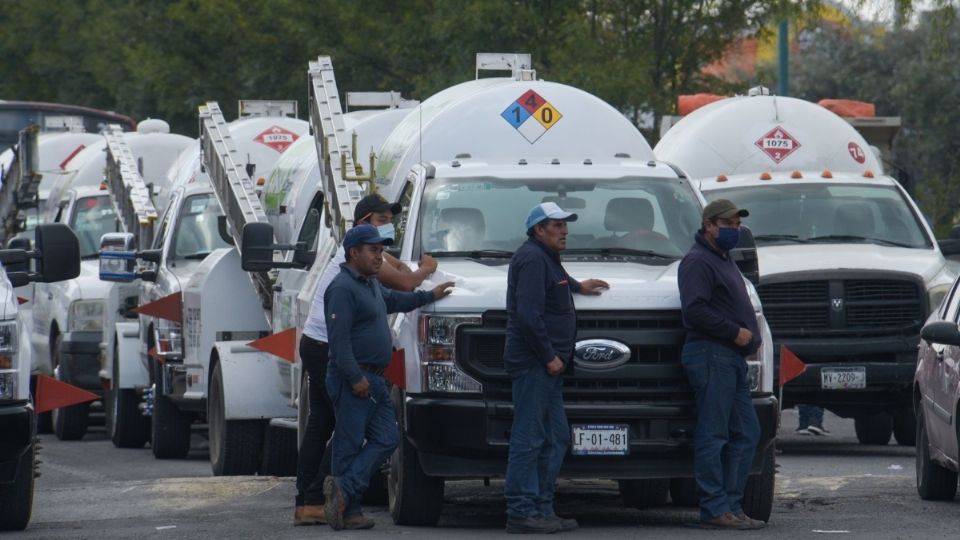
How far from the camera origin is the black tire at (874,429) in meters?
18.2

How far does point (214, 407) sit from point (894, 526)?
19.6 feet

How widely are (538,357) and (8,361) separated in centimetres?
290

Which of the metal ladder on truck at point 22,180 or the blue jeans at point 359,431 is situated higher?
the metal ladder on truck at point 22,180

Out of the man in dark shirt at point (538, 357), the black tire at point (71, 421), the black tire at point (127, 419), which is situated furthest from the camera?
the black tire at point (71, 421)

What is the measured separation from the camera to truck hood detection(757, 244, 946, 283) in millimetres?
16234

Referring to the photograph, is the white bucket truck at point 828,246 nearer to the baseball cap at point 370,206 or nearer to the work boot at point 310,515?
the baseball cap at point 370,206

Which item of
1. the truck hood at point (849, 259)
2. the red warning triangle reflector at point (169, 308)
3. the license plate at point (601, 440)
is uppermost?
the truck hood at point (849, 259)

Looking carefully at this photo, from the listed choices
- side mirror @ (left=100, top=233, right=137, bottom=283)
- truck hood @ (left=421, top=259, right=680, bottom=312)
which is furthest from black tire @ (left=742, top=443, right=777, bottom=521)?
side mirror @ (left=100, top=233, right=137, bottom=283)

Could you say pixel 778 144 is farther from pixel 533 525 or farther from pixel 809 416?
pixel 533 525

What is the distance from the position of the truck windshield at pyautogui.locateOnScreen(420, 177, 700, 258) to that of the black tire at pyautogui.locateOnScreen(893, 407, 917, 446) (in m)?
5.37

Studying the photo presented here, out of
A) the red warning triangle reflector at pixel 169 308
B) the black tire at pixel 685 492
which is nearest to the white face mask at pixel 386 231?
the black tire at pixel 685 492

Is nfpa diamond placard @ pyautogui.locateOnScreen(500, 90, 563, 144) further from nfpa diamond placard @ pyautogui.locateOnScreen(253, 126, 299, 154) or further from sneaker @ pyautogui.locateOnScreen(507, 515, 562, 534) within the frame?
nfpa diamond placard @ pyautogui.locateOnScreen(253, 126, 299, 154)

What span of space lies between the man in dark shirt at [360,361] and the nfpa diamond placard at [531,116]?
8.78 feet

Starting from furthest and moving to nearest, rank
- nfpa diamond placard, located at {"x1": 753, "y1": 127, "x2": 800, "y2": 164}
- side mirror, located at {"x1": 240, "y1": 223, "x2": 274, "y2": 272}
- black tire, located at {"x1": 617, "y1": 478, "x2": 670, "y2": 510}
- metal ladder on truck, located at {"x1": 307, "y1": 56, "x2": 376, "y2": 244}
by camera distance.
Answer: nfpa diamond placard, located at {"x1": 753, "y1": 127, "x2": 800, "y2": 164}
metal ladder on truck, located at {"x1": 307, "y1": 56, "x2": 376, "y2": 244}
side mirror, located at {"x1": 240, "y1": 223, "x2": 274, "y2": 272}
black tire, located at {"x1": 617, "y1": 478, "x2": 670, "y2": 510}
